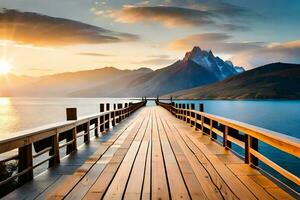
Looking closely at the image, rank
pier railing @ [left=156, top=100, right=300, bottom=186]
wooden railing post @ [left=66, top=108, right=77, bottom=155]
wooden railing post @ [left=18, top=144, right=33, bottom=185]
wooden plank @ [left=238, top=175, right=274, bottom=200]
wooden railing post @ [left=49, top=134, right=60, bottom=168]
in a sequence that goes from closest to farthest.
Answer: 1. pier railing @ [left=156, top=100, right=300, bottom=186]
2. wooden plank @ [left=238, top=175, right=274, bottom=200]
3. wooden railing post @ [left=18, top=144, right=33, bottom=185]
4. wooden railing post @ [left=49, top=134, right=60, bottom=168]
5. wooden railing post @ [left=66, top=108, right=77, bottom=155]

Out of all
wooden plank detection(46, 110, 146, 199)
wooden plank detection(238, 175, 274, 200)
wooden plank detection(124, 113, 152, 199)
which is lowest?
wooden plank detection(238, 175, 274, 200)

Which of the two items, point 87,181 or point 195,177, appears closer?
point 87,181

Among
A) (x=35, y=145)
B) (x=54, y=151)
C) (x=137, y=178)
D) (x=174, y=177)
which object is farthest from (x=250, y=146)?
(x=35, y=145)

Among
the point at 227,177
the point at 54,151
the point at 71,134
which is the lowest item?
the point at 227,177

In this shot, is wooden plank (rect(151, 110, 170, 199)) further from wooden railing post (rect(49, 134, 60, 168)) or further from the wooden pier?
wooden railing post (rect(49, 134, 60, 168))

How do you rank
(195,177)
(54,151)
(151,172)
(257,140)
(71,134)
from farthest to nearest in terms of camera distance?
(71,134)
(54,151)
(257,140)
(151,172)
(195,177)

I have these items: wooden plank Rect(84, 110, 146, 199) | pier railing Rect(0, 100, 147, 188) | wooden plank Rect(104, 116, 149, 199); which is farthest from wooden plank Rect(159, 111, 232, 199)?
pier railing Rect(0, 100, 147, 188)

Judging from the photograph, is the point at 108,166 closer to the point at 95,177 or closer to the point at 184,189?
the point at 95,177

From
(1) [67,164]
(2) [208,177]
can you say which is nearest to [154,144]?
(1) [67,164]

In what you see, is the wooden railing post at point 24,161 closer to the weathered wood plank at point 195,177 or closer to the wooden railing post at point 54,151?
the wooden railing post at point 54,151

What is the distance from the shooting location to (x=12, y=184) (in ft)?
53.3

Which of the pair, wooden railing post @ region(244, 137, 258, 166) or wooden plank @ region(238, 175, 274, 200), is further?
wooden railing post @ region(244, 137, 258, 166)

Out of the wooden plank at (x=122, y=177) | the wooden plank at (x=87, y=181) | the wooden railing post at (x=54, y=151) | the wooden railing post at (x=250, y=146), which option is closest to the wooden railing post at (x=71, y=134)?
the wooden plank at (x=87, y=181)

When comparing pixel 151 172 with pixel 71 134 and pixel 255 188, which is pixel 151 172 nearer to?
pixel 255 188
